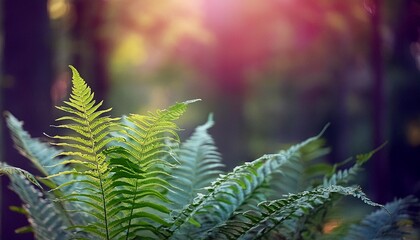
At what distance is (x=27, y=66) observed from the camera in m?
4.22

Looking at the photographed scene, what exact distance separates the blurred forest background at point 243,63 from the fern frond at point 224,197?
1.59 m

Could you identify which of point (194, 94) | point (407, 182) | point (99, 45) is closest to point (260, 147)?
point (194, 94)

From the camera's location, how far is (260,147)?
1695cm

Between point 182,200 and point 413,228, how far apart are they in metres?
0.72

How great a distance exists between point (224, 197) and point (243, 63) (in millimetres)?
9940

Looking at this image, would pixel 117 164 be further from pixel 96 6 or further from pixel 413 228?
pixel 96 6

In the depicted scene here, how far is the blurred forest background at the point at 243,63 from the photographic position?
416 centimetres

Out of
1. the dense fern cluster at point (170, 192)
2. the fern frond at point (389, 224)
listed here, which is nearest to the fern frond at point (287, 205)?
the dense fern cluster at point (170, 192)

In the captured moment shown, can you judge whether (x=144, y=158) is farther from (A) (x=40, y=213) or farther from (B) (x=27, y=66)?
(B) (x=27, y=66)

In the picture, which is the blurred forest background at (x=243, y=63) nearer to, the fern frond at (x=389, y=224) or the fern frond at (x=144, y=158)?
the fern frond at (x=389, y=224)

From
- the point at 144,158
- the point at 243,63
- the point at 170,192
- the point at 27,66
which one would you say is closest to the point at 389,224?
the point at 170,192

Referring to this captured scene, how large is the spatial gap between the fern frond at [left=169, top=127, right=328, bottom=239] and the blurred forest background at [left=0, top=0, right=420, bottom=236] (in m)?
1.59

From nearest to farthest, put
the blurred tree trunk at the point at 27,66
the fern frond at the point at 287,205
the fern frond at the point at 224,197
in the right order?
the fern frond at the point at 287,205 → the fern frond at the point at 224,197 → the blurred tree trunk at the point at 27,66

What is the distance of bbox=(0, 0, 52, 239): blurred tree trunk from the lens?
415 centimetres
